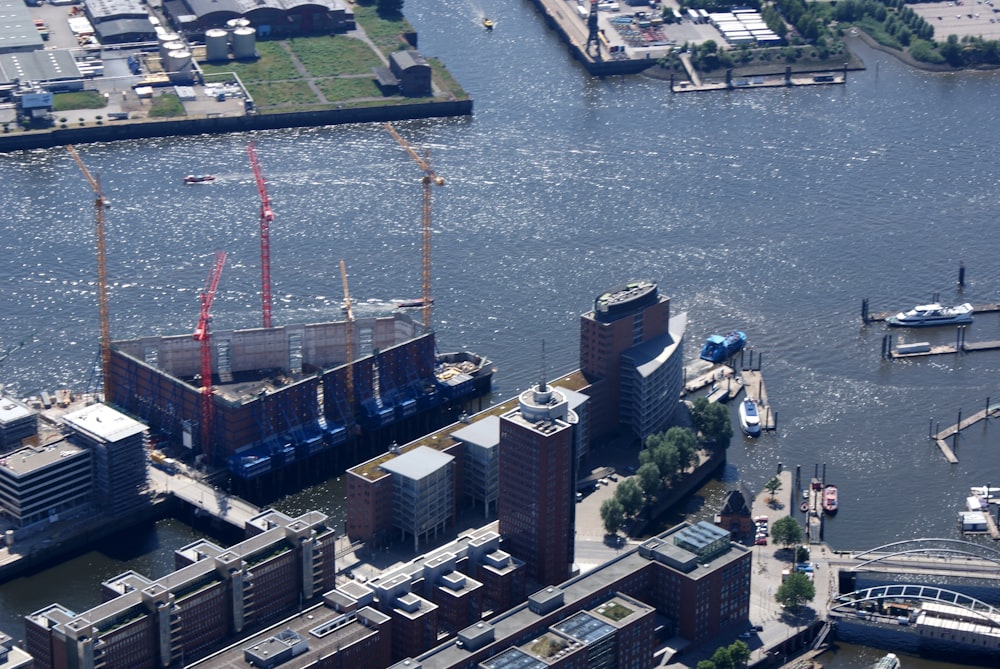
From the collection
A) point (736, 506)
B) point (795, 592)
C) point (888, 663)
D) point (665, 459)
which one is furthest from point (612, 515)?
point (888, 663)

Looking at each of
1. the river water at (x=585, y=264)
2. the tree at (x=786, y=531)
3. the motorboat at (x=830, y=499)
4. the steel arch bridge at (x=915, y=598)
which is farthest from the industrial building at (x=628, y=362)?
the steel arch bridge at (x=915, y=598)

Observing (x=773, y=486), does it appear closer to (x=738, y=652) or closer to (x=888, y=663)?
(x=738, y=652)

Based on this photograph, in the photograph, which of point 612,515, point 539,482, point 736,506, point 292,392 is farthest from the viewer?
point 292,392

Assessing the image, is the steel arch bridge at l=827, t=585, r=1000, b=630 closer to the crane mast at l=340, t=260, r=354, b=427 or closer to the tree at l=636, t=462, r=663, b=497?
the tree at l=636, t=462, r=663, b=497

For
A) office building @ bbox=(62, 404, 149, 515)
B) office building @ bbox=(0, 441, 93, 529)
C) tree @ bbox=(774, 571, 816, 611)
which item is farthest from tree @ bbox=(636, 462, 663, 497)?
office building @ bbox=(0, 441, 93, 529)

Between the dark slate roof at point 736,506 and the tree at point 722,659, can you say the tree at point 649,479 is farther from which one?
the tree at point 722,659
